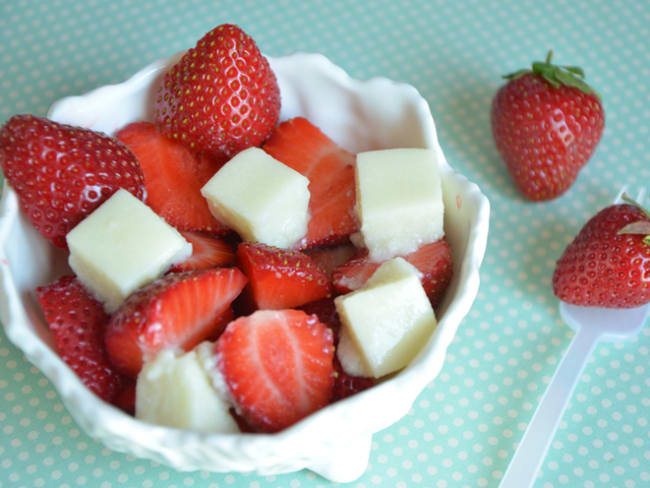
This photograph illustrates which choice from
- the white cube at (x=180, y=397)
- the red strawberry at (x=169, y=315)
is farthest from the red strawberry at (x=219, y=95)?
the white cube at (x=180, y=397)

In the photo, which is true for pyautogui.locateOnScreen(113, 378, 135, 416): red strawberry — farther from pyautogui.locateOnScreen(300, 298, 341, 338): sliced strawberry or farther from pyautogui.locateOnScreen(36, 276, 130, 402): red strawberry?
pyautogui.locateOnScreen(300, 298, 341, 338): sliced strawberry

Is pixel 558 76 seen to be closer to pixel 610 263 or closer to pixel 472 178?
pixel 472 178

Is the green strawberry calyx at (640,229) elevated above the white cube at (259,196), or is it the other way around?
the white cube at (259,196)

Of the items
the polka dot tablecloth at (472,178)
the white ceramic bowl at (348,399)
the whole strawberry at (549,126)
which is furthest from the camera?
the whole strawberry at (549,126)

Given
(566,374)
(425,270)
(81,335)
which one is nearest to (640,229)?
(566,374)

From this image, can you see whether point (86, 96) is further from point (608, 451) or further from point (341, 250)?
point (608, 451)

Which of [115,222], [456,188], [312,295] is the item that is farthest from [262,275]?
[456,188]

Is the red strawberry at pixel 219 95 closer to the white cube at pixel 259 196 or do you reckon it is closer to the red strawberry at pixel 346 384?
the white cube at pixel 259 196
